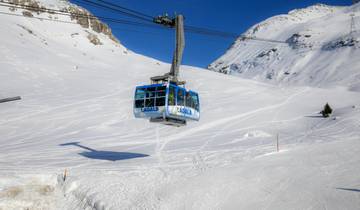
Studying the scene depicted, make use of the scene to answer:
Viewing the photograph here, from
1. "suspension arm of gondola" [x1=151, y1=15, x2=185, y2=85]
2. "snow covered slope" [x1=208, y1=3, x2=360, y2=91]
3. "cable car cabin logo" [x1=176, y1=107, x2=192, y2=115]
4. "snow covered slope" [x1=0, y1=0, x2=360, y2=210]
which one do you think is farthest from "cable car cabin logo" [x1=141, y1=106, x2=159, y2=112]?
"snow covered slope" [x1=208, y1=3, x2=360, y2=91]

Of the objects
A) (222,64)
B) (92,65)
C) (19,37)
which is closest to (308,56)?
(222,64)

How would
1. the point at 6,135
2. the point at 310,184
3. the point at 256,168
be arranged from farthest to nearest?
the point at 6,135, the point at 256,168, the point at 310,184

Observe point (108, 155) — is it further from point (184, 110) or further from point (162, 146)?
point (184, 110)

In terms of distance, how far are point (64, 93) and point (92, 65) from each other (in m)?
25.1

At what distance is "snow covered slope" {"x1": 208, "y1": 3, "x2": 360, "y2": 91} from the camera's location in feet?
333

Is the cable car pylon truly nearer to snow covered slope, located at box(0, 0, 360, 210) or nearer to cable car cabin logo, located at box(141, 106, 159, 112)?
cable car cabin logo, located at box(141, 106, 159, 112)

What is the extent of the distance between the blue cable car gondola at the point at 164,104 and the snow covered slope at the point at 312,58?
6545 centimetres

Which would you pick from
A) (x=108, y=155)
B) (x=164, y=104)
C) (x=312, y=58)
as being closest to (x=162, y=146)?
(x=108, y=155)

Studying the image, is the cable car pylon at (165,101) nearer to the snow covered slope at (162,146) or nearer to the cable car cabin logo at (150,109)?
the cable car cabin logo at (150,109)

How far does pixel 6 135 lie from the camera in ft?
102

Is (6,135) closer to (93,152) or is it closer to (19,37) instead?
(93,152)

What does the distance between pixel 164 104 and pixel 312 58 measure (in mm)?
118561

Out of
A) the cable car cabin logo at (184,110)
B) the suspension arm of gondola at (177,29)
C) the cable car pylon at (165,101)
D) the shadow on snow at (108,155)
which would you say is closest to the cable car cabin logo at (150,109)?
the cable car pylon at (165,101)

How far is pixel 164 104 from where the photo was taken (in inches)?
672
